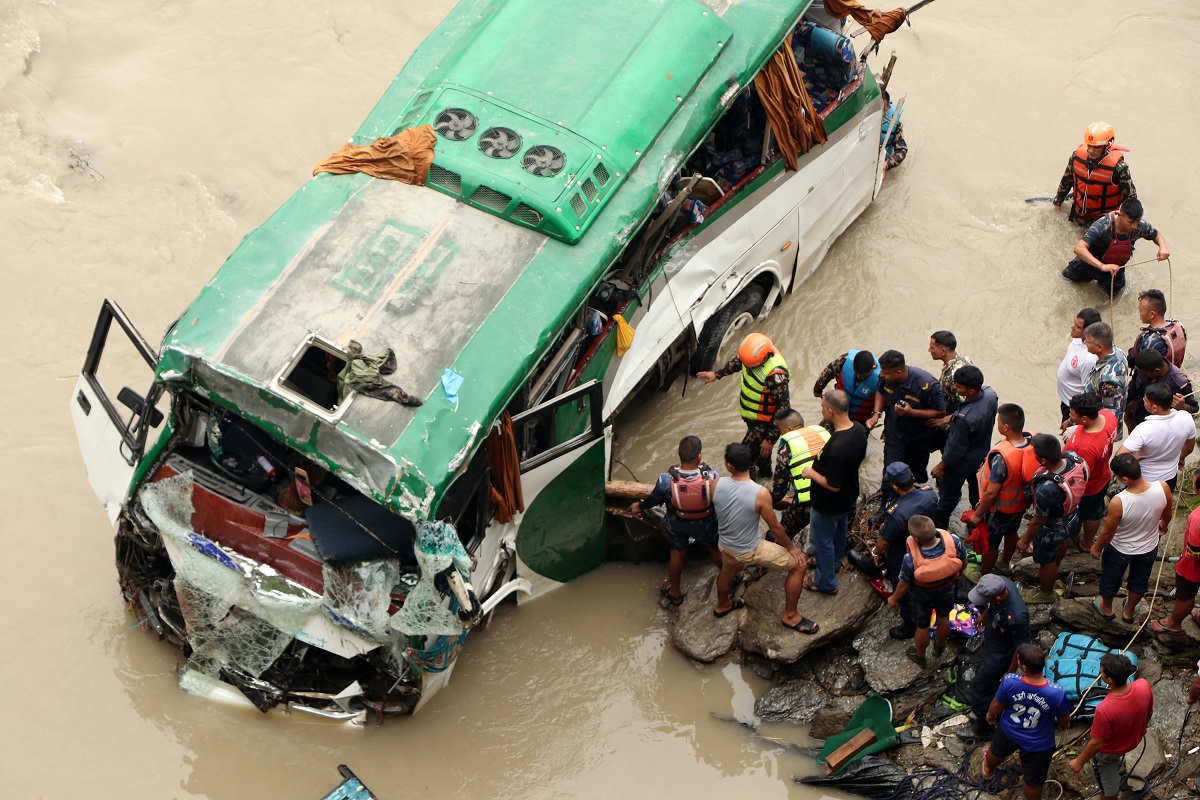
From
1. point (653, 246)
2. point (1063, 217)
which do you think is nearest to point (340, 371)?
point (653, 246)

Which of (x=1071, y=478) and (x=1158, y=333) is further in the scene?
(x=1158, y=333)

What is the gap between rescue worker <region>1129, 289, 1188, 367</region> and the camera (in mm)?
7844

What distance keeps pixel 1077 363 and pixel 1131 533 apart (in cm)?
141

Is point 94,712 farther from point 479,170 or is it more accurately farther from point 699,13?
point 699,13

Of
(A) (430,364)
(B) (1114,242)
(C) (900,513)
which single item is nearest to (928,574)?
(C) (900,513)

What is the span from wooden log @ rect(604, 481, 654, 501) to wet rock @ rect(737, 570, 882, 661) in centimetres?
87

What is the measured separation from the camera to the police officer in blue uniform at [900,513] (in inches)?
268

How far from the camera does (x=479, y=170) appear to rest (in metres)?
6.93

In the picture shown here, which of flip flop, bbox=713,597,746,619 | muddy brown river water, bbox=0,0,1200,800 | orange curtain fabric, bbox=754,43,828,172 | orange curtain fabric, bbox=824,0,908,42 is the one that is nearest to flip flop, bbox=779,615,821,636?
flip flop, bbox=713,597,746,619

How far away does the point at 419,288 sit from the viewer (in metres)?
6.54

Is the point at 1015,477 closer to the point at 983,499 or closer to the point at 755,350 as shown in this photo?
the point at 983,499

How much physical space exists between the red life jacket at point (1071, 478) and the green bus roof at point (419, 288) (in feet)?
8.53

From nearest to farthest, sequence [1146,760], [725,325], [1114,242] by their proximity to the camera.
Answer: [1146,760] < [725,325] < [1114,242]

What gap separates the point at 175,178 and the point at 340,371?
4519 mm
